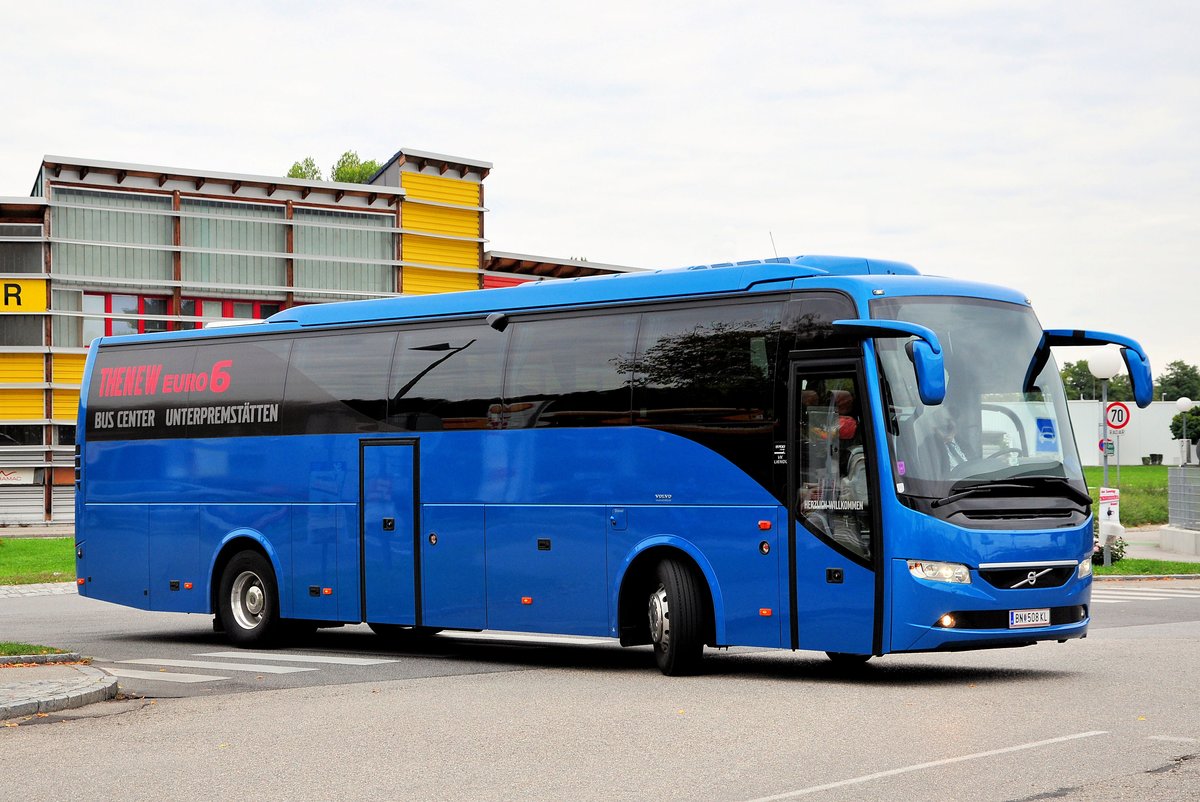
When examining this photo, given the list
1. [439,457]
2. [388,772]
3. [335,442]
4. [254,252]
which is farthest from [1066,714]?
[254,252]

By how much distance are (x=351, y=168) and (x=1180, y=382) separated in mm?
122247

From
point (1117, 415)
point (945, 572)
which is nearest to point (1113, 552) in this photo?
point (1117, 415)

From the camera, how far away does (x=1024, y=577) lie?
12.4 m

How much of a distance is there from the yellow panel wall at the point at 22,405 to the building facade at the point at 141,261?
3cm

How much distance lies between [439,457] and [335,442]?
5.09ft

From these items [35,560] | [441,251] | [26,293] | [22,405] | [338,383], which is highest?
[441,251]

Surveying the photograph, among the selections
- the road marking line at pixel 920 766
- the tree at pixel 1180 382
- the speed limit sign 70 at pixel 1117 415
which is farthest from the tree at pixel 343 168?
the tree at pixel 1180 382

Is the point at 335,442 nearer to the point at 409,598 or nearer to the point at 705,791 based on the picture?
the point at 409,598

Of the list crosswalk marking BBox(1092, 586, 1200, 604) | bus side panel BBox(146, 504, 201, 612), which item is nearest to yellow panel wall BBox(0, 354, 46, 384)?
bus side panel BBox(146, 504, 201, 612)

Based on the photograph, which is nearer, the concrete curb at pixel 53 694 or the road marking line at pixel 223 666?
the concrete curb at pixel 53 694

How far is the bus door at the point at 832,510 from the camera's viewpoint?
40.9 feet

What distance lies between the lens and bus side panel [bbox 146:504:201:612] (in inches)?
723

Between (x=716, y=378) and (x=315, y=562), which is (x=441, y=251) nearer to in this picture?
(x=315, y=562)

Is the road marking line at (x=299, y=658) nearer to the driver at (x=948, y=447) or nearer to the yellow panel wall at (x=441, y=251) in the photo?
the driver at (x=948, y=447)
